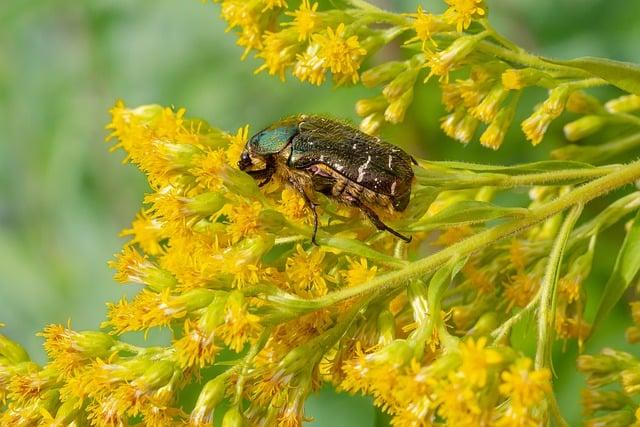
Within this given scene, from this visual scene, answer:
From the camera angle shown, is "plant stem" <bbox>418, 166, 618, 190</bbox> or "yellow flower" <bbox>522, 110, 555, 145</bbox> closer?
"plant stem" <bbox>418, 166, 618, 190</bbox>

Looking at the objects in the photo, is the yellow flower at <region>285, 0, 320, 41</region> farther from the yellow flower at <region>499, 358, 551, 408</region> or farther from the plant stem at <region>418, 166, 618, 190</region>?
the yellow flower at <region>499, 358, 551, 408</region>

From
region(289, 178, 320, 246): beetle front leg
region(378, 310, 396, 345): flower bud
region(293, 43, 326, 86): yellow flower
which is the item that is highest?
region(293, 43, 326, 86): yellow flower

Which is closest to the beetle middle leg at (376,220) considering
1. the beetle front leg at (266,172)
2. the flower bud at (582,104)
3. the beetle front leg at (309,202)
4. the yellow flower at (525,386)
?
the beetle front leg at (309,202)

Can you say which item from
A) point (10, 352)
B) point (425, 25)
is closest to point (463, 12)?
point (425, 25)

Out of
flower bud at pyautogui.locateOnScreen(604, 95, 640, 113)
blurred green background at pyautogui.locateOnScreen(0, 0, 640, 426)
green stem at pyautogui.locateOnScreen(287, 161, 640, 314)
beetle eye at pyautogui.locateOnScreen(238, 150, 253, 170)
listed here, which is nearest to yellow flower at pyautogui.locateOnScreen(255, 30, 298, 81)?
beetle eye at pyautogui.locateOnScreen(238, 150, 253, 170)

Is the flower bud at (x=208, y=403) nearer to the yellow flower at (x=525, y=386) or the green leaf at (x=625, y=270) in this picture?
the yellow flower at (x=525, y=386)

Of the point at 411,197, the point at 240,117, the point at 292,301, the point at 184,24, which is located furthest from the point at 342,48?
the point at 184,24

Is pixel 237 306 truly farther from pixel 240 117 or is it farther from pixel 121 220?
pixel 121 220

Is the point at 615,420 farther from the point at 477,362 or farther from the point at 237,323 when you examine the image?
the point at 237,323
